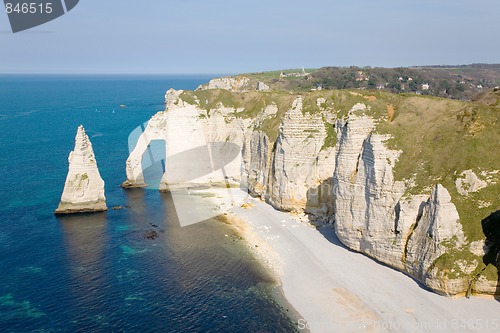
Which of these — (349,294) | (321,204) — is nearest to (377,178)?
(349,294)

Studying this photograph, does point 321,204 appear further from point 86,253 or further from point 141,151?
point 141,151

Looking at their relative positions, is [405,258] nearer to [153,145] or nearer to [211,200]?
[211,200]

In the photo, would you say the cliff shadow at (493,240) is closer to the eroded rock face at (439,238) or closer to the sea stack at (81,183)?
the eroded rock face at (439,238)

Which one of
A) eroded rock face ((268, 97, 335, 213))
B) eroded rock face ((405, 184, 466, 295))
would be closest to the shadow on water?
eroded rock face ((268, 97, 335, 213))

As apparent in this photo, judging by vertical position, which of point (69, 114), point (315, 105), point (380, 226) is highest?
point (315, 105)

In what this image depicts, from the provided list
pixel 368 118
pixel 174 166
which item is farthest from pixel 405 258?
pixel 174 166

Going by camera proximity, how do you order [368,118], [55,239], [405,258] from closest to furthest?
[405,258] → [368,118] → [55,239]

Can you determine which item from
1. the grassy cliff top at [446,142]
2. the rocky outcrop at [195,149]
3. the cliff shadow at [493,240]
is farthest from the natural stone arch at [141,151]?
the cliff shadow at [493,240]
